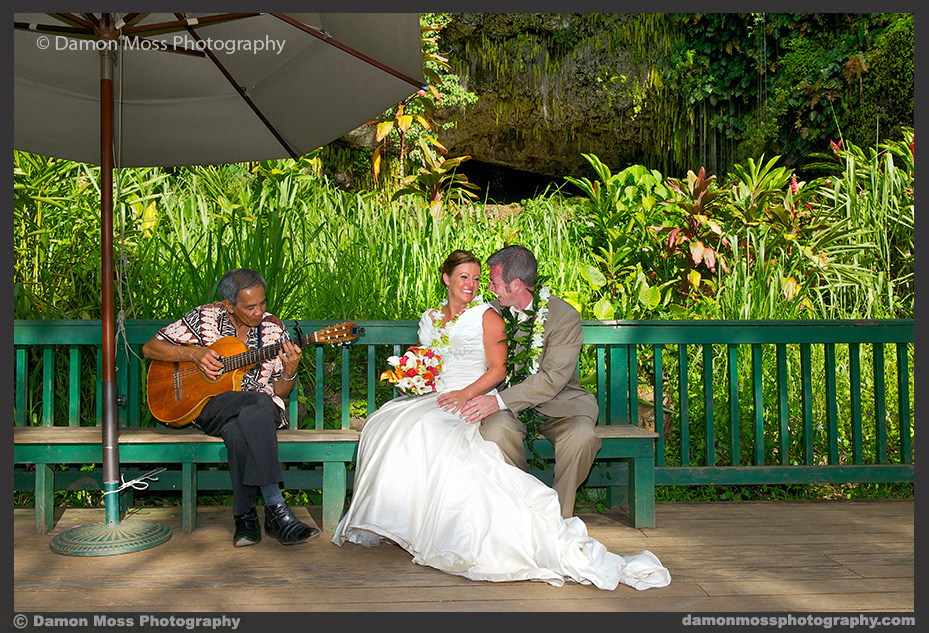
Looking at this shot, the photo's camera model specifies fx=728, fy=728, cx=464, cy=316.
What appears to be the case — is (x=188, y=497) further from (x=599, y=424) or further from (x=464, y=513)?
(x=599, y=424)

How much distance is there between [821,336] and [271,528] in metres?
3.21

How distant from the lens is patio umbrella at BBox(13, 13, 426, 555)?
322 centimetres

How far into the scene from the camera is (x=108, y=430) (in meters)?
3.33

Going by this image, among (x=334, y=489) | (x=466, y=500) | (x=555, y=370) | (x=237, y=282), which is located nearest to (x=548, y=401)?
(x=555, y=370)

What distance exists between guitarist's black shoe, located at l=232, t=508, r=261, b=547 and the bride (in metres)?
0.39

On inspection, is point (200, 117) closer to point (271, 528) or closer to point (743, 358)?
point (271, 528)

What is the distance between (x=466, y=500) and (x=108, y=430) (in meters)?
1.68

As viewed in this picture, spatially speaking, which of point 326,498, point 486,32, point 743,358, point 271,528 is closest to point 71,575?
point 271,528

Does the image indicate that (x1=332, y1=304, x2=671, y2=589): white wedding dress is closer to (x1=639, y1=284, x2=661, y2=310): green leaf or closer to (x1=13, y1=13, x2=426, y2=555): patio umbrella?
(x1=13, y1=13, x2=426, y2=555): patio umbrella

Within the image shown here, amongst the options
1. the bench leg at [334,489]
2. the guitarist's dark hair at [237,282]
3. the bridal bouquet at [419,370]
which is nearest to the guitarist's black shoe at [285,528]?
the bench leg at [334,489]

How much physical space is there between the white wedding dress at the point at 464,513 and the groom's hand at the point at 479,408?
46 mm

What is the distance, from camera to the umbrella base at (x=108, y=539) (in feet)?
10.6

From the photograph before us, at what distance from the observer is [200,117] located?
12.6 feet

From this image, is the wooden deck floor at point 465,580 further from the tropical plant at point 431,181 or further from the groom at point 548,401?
the tropical plant at point 431,181
